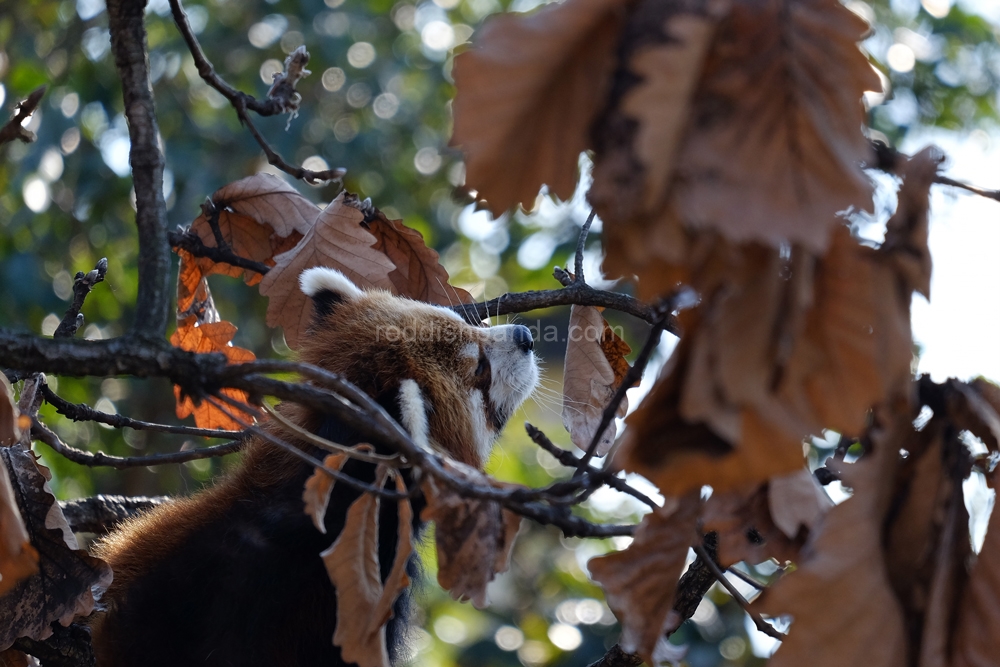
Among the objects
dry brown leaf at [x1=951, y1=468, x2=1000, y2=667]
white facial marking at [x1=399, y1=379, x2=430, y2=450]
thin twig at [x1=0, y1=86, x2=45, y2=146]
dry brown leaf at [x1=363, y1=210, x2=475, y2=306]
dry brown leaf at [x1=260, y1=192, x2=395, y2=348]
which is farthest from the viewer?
dry brown leaf at [x1=363, y1=210, x2=475, y2=306]

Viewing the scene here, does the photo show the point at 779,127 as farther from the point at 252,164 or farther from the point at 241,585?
the point at 252,164

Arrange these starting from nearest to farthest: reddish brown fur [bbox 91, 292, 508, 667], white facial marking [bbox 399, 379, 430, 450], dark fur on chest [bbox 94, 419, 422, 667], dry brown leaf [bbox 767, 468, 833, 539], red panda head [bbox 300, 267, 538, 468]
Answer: dry brown leaf [bbox 767, 468, 833, 539] → dark fur on chest [bbox 94, 419, 422, 667] → reddish brown fur [bbox 91, 292, 508, 667] → white facial marking [bbox 399, 379, 430, 450] → red panda head [bbox 300, 267, 538, 468]

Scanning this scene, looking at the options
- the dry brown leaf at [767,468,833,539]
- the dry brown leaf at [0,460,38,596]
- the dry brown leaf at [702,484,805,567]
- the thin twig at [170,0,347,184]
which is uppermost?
the thin twig at [170,0,347,184]

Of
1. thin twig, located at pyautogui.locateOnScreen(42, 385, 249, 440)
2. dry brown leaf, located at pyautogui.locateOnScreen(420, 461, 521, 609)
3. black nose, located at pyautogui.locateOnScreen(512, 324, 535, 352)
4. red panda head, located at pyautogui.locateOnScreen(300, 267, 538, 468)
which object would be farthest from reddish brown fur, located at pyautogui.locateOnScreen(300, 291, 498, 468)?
dry brown leaf, located at pyautogui.locateOnScreen(420, 461, 521, 609)

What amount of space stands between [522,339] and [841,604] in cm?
180

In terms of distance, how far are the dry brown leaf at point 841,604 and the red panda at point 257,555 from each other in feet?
3.39

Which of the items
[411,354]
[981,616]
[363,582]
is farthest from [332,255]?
[981,616]

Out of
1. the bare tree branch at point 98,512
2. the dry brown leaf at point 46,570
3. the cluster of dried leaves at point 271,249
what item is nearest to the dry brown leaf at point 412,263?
the cluster of dried leaves at point 271,249

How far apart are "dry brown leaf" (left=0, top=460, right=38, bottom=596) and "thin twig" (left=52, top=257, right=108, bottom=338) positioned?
55cm

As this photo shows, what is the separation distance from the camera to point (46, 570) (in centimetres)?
149

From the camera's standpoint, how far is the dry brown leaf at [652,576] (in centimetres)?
110

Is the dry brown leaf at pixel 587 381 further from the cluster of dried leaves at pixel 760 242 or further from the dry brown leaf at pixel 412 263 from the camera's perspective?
the cluster of dried leaves at pixel 760 242

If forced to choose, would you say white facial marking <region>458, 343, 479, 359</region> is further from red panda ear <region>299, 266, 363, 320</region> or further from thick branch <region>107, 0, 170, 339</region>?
thick branch <region>107, 0, 170, 339</region>

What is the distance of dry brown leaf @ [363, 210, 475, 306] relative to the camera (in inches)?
94.0
